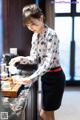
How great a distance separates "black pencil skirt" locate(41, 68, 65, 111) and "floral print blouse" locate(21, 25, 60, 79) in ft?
0.32

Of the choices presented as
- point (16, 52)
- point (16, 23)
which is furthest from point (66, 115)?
point (16, 23)

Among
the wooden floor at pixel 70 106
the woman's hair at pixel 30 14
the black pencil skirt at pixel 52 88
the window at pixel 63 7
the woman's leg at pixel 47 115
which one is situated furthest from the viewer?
the window at pixel 63 7

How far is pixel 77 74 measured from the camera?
6441 mm

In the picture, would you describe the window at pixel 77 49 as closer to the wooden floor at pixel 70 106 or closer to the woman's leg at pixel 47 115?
the wooden floor at pixel 70 106

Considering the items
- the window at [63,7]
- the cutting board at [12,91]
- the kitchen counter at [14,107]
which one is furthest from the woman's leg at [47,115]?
the window at [63,7]

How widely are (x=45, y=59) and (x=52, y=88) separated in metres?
0.27

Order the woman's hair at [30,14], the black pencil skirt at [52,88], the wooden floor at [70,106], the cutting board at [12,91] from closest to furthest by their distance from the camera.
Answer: the cutting board at [12,91] < the woman's hair at [30,14] < the black pencil skirt at [52,88] < the wooden floor at [70,106]

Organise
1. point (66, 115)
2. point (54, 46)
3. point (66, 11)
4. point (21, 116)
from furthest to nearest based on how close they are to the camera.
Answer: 1. point (66, 11)
2. point (66, 115)
3. point (54, 46)
4. point (21, 116)

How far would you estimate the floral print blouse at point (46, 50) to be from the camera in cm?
261

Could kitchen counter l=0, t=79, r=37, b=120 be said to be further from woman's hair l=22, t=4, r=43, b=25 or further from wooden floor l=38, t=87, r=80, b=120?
wooden floor l=38, t=87, r=80, b=120

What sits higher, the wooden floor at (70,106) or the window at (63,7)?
the window at (63,7)

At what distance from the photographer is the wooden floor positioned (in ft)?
14.7

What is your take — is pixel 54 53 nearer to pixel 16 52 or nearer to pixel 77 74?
pixel 16 52

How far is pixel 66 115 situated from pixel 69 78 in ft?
6.25
